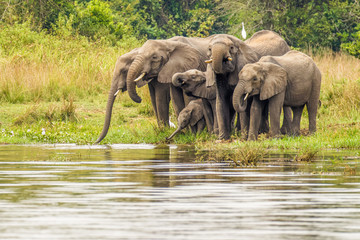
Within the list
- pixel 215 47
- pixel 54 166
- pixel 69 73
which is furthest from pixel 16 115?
pixel 54 166

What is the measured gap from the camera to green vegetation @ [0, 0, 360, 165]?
1725 cm

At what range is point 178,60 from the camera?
62.0 feet

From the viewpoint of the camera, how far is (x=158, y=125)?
18641 mm

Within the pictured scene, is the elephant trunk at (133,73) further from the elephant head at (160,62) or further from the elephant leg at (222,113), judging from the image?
the elephant leg at (222,113)

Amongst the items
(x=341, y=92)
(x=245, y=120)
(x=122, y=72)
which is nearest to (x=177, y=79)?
(x=245, y=120)

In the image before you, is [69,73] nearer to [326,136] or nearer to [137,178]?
[326,136]

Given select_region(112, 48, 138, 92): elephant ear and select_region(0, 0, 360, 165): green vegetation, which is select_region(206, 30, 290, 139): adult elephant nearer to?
select_region(0, 0, 360, 165): green vegetation

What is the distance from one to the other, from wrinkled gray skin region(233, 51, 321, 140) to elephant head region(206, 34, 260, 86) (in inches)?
15.1

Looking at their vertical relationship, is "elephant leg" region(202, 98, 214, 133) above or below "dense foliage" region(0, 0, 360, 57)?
below

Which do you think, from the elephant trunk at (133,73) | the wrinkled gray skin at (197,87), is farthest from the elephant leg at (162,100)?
the wrinkled gray skin at (197,87)

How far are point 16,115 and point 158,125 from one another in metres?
4.68

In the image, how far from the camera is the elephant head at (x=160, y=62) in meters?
18.3

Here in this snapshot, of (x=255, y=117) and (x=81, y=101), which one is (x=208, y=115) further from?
(x=81, y=101)

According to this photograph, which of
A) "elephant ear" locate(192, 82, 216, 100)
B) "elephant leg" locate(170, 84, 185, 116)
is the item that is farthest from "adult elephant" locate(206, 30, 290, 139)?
Result: "elephant leg" locate(170, 84, 185, 116)
